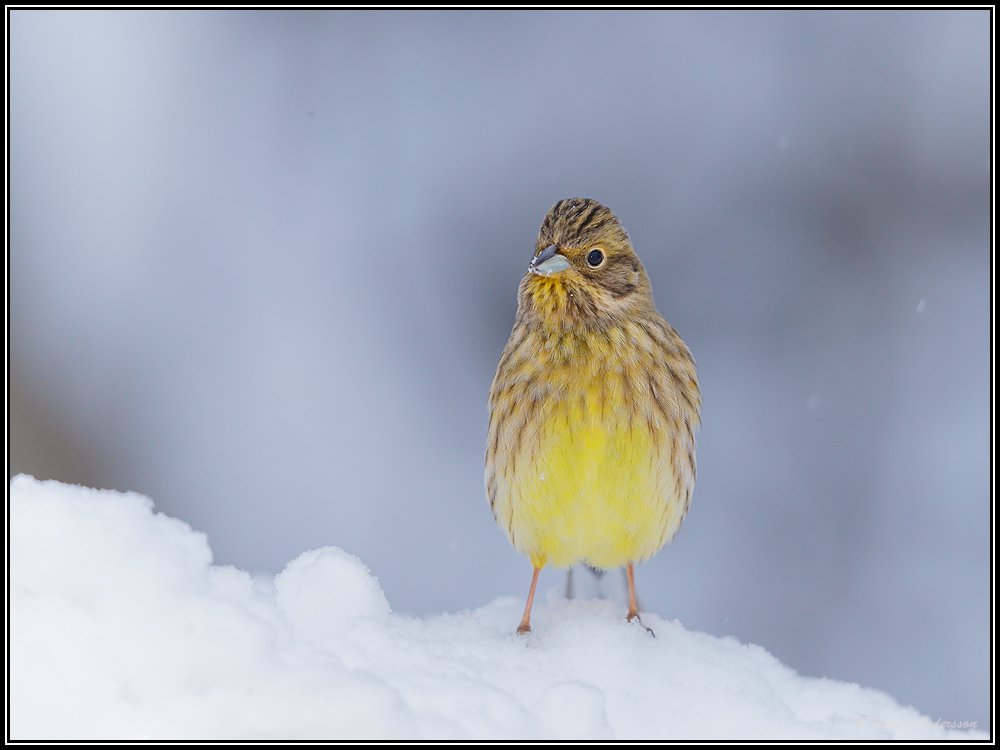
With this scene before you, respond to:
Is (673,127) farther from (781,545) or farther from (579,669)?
(579,669)

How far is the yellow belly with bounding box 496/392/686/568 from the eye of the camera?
354cm

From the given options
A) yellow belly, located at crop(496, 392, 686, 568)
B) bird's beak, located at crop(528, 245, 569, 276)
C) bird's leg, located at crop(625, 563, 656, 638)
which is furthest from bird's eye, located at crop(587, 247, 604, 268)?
bird's leg, located at crop(625, 563, 656, 638)

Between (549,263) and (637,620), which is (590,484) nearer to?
(637,620)

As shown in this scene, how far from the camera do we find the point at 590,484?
139 inches

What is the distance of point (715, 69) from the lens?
786cm

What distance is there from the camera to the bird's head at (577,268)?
3.63 meters

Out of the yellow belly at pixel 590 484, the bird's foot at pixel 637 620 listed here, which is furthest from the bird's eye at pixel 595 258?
the bird's foot at pixel 637 620

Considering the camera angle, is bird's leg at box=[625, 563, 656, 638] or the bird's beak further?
the bird's beak

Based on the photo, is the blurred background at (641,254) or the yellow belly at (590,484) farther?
the blurred background at (641,254)

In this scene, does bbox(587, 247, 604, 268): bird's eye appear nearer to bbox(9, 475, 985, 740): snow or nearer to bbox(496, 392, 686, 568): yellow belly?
bbox(496, 392, 686, 568): yellow belly

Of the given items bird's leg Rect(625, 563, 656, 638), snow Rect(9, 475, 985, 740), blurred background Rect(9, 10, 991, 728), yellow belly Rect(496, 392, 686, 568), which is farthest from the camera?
blurred background Rect(9, 10, 991, 728)

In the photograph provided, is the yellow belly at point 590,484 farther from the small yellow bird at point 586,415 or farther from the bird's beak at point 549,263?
the bird's beak at point 549,263
